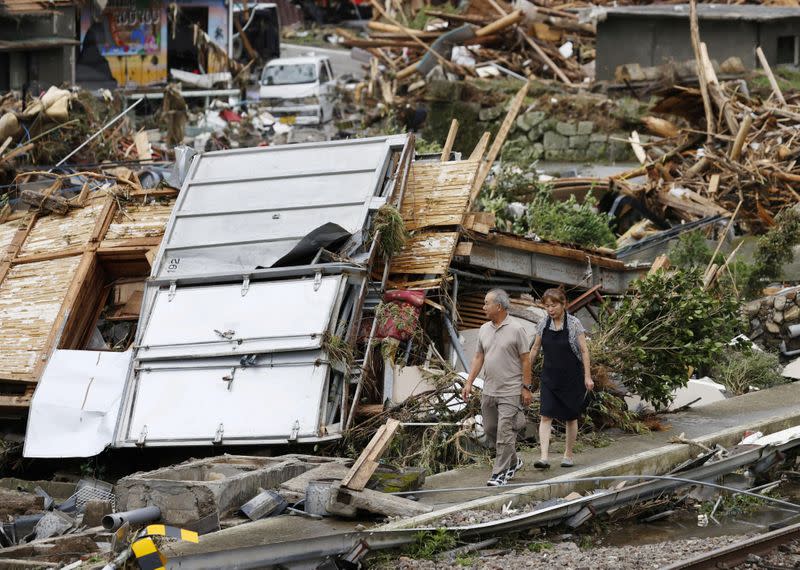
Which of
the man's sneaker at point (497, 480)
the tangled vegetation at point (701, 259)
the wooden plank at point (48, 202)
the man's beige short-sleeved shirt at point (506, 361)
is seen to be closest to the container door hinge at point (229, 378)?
the man's beige short-sleeved shirt at point (506, 361)

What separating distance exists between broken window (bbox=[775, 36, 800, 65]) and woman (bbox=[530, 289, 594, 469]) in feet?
68.2

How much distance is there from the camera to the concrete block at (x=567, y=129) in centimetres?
2664

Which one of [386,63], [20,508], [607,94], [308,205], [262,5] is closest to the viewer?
[20,508]

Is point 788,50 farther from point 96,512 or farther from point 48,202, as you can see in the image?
point 96,512

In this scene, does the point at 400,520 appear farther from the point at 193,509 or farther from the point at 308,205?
the point at 308,205

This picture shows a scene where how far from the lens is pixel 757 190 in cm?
1977

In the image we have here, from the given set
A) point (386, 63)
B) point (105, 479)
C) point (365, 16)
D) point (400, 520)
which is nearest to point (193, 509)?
point (400, 520)

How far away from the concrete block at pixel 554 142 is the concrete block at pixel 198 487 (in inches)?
717

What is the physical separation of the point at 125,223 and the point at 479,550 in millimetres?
7216

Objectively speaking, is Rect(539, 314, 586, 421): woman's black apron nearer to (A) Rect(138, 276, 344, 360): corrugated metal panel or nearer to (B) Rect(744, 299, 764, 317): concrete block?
(A) Rect(138, 276, 344, 360): corrugated metal panel

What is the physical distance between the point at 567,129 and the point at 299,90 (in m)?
7.64

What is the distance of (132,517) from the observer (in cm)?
826

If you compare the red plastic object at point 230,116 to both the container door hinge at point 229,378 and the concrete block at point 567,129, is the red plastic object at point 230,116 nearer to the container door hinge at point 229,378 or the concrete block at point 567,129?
the concrete block at point 567,129

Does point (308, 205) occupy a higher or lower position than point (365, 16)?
higher
